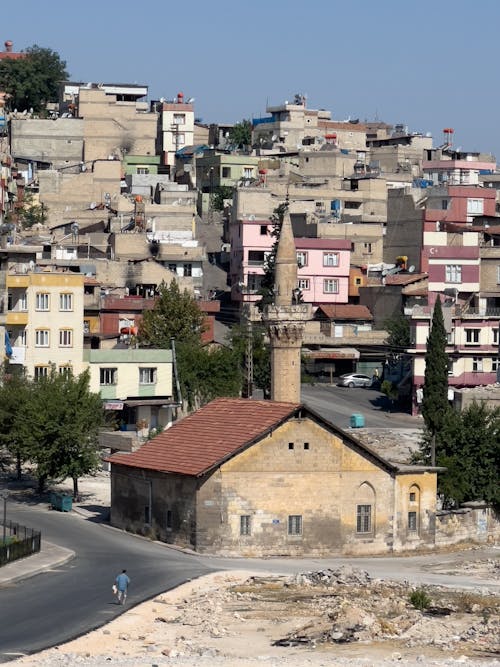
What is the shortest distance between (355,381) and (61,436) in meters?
38.1

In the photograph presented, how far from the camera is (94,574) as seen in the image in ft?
180

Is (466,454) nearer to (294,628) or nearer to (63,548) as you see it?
(63,548)

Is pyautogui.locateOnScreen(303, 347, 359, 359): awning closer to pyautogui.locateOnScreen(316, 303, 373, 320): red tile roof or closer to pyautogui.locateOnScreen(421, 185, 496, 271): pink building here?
pyautogui.locateOnScreen(316, 303, 373, 320): red tile roof

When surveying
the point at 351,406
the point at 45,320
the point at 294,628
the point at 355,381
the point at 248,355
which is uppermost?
the point at 45,320

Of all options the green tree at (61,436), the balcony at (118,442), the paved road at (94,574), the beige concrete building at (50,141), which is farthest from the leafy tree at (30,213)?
the paved road at (94,574)

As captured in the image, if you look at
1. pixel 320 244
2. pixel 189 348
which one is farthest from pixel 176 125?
pixel 189 348

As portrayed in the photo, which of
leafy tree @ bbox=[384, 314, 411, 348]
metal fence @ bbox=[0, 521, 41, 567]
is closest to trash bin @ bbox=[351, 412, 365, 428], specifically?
leafy tree @ bbox=[384, 314, 411, 348]

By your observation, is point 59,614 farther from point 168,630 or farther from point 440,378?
point 440,378

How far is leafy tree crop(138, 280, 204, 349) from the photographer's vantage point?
9944 cm

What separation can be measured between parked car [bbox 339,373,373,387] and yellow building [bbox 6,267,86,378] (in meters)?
19.9

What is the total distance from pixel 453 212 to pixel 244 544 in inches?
2677

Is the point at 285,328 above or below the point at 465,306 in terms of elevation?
below

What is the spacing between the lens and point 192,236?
125312mm

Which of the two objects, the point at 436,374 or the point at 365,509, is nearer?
the point at 365,509
